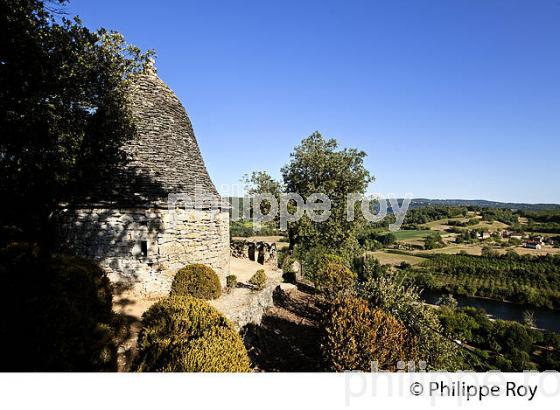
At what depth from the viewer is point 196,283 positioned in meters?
10.4

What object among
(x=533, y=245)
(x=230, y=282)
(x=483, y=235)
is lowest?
(x=533, y=245)

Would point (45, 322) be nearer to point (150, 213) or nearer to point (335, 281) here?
point (150, 213)

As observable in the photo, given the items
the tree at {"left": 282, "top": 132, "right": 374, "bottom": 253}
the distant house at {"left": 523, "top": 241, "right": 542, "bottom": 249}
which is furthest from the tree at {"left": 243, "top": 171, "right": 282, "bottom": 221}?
the distant house at {"left": 523, "top": 241, "right": 542, "bottom": 249}

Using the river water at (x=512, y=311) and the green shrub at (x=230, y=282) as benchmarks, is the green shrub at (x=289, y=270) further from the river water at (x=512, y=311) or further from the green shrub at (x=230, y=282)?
the river water at (x=512, y=311)

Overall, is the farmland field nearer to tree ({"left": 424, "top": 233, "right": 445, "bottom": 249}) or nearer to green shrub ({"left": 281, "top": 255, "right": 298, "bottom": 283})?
tree ({"left": 424, "top": 233, "right": 445, "bottom": 249})

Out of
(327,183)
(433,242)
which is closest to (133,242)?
(327,183)

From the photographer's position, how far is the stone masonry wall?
10.2 metres

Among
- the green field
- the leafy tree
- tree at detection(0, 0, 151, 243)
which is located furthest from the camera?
the green field

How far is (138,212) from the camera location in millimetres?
10375

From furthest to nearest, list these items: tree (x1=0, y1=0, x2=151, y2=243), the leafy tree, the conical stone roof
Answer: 1. the conical stone roof
2. the leafy tree
3. tree (x1=0, y1=0, x2=151, y2=243)

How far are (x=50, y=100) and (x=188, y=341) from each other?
283 inches

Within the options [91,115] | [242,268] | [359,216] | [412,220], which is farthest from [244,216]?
[412,220]

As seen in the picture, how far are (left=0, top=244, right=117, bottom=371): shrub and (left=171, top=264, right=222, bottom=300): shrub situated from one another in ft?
13.7

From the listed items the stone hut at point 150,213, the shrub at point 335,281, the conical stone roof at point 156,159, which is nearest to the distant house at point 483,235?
the shrub at point 335,281
